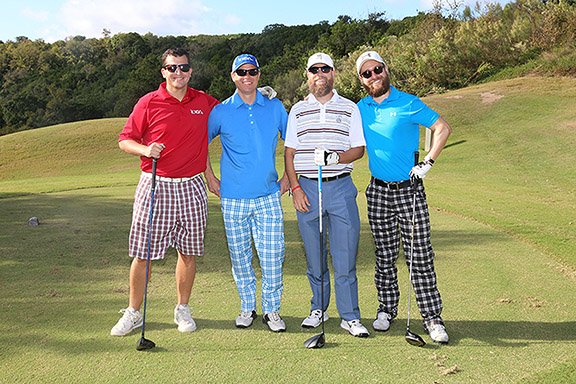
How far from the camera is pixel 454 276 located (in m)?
5.84

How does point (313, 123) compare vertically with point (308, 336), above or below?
above

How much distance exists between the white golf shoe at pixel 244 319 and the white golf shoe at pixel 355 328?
690 millimetres

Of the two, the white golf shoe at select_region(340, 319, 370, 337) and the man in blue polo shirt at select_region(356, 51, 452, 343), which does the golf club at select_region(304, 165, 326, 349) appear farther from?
the man in blue polo shirt at select_region(356, 51, 452, 343)

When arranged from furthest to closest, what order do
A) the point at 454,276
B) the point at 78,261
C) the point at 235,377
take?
the point at 78,261 < the point at 454,276 < the point at 235,377

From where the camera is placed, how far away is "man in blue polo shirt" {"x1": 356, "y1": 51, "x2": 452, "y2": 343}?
176 inches

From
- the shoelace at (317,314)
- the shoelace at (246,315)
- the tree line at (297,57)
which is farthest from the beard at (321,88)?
the tree line at (297,57)

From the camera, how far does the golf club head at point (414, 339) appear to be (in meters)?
4.24

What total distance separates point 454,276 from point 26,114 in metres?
54.7

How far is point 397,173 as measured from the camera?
4555 mm

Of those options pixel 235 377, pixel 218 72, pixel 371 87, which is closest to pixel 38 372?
pixel 235 377

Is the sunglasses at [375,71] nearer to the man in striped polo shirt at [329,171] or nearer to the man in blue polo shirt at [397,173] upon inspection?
the man in blue polo shirt at [397,173]

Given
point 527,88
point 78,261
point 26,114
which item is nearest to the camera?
point 78,261

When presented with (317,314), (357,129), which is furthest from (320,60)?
(317,314)

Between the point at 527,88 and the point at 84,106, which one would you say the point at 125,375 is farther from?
the point at 84,106
